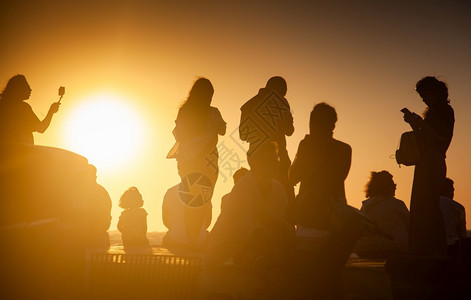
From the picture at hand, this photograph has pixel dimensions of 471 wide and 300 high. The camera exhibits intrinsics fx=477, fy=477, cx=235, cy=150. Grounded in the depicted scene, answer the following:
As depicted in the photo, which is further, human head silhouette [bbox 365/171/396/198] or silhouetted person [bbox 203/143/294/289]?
human head silhouette [bbox 365/171/396/198]

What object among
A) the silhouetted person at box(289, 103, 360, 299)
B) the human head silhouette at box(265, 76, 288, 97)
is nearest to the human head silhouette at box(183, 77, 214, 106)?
the human head silhouette at box(265, 76, 288, 97)

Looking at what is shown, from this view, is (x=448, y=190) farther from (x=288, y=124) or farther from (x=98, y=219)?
(x=98, y=219)

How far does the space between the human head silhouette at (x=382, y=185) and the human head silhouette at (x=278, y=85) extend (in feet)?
6.38

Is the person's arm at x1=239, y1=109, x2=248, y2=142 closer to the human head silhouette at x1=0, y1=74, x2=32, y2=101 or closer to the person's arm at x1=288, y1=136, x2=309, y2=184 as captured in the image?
the person's arm at x1=288, y1=136, x2=309, y2=184

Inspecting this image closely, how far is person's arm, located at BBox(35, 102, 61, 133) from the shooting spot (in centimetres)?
671

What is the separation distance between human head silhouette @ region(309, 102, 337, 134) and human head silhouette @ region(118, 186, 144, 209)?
3.59m

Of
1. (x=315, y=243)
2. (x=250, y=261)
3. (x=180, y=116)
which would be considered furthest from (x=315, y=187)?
(x=180, y=116)

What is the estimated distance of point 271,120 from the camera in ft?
20.6

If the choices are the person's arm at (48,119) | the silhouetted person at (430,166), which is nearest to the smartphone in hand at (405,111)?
the silhouetted person at (430,166)

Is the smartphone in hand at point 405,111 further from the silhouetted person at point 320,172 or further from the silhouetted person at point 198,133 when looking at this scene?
the silhouetted person at point 198,133

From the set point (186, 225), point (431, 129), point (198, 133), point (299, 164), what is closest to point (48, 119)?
point (198, 133)

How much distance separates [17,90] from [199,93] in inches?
98.6

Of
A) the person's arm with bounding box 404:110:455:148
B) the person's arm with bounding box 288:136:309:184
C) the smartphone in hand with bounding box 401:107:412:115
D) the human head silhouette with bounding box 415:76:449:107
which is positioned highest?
the human head silhouette with bounding box 415:76:449:107

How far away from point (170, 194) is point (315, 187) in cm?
233
